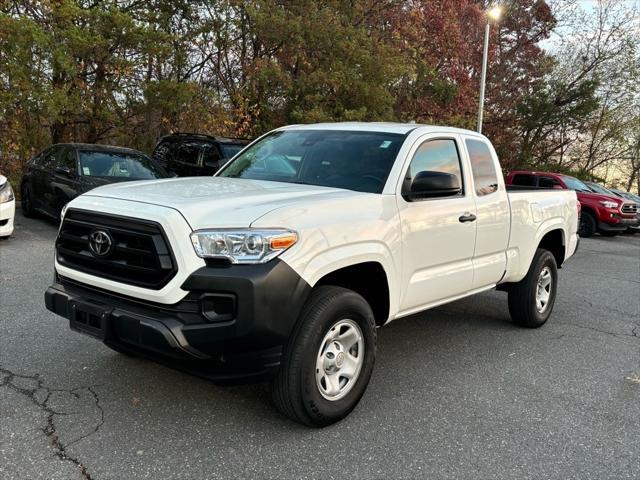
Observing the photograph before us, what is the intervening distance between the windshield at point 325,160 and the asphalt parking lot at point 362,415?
1544mm

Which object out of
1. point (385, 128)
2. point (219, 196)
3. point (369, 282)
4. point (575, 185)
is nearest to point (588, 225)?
point (575, 185)

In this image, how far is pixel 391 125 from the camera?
468 cm

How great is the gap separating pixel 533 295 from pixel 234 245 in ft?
12.5

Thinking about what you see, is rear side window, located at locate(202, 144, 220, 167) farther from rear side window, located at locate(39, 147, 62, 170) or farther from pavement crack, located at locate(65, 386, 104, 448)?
pavement crack, located at locate(65, 386, 104, 448)

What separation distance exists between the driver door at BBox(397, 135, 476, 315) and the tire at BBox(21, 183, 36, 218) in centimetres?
955

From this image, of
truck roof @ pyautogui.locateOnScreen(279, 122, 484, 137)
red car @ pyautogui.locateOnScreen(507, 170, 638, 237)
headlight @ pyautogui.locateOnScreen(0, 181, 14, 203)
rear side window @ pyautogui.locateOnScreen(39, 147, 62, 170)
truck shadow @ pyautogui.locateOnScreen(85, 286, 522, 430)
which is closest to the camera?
truck shadow @ pyautogui.locateOnScreen(85, 286, 522, 430)

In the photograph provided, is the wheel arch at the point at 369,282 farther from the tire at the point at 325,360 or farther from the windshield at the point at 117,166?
the windshield at the point at 117,166

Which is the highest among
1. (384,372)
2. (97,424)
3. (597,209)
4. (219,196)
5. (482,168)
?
(482,168)

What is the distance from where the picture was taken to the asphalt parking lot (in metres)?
3.01

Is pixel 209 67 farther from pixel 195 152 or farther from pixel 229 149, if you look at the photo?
pixel 229 149

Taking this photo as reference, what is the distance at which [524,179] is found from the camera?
17469mm

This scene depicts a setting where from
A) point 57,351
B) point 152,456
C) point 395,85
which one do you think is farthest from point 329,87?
point 152,456

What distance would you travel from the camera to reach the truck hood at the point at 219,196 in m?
3.04

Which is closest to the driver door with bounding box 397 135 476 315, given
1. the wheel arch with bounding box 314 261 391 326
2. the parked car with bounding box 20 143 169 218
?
the wheel arch with bounding box 314 261 391 326
